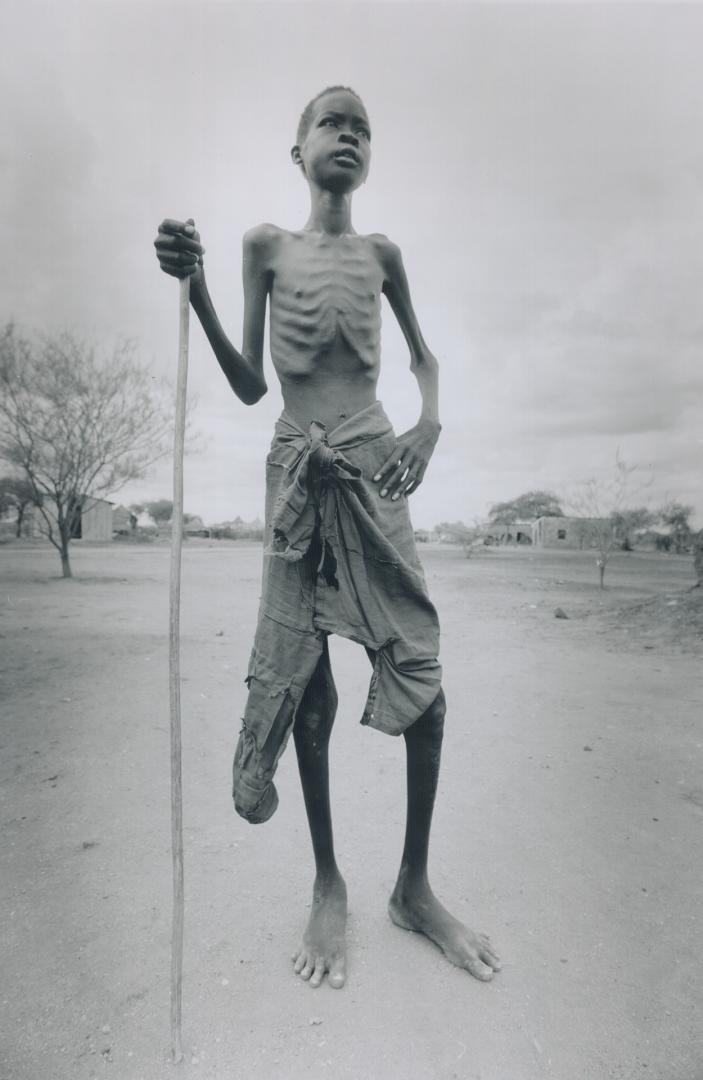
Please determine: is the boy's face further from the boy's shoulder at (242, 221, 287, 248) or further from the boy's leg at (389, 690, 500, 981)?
the boy's leg at (389, 690, 500, 981)

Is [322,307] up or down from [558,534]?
up

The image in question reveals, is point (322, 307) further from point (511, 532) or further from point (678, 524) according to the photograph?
point (511, 532)

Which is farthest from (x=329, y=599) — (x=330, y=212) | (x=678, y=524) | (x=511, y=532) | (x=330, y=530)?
(x=511, y=532)

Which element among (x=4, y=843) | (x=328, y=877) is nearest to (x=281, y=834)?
(x=328, y=877)

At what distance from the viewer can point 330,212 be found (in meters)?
1.62

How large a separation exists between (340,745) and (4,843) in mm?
1471

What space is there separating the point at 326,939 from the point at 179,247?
5.28ft

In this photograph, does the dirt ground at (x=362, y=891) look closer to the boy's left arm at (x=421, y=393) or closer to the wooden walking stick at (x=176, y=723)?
the wooden walking stick at (x=176, y=723)

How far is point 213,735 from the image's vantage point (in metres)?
3.14

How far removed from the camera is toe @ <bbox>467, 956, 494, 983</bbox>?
4.78ft

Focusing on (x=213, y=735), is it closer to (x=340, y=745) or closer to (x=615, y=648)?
(x=340, y=745)

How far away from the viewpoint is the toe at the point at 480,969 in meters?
1.46

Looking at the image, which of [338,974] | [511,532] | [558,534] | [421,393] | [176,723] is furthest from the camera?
[511,532]

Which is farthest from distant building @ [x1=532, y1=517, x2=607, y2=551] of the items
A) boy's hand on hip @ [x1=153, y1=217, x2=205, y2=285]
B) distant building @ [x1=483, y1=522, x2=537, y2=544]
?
boy's hand on hip @ [x1=153, y1=217, x2=205, y2=285]
